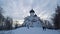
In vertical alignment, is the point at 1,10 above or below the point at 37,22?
above

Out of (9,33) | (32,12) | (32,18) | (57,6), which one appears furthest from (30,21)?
(9,33)

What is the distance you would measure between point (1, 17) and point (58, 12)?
1507 centimetres

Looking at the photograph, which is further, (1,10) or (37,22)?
(37,22)

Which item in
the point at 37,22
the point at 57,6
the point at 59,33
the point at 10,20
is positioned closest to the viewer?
the point at 59,33

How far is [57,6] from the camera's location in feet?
125

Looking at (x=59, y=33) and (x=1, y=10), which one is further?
(x=1, y=10)

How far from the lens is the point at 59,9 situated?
119 feet

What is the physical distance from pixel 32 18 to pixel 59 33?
76.4 feet

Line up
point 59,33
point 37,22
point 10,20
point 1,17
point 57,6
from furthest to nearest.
Answer: point 10,20 → point 37,22 → point 57,6 → point 1,17 → point 59,33

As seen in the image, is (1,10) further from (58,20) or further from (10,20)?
(58,20)

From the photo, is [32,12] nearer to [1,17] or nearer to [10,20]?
[10,20]

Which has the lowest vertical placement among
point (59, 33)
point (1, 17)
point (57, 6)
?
point (59, 33)

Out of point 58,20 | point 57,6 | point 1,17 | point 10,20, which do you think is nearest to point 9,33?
point 1,17

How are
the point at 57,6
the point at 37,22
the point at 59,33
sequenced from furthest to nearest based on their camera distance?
the point at 37,22 < the point at 57,6 < the point at 59,33
